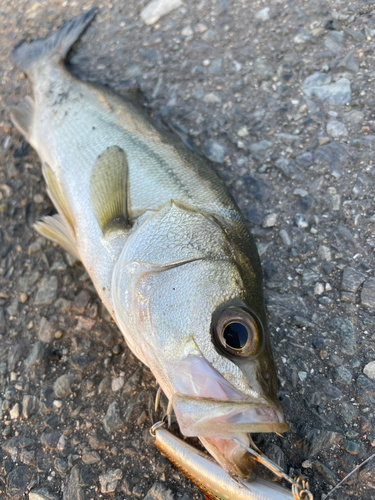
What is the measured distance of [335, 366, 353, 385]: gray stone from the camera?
2189mm

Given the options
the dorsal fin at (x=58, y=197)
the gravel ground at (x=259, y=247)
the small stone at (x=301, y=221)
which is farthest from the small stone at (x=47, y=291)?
the small stone at (x=301, y=221)

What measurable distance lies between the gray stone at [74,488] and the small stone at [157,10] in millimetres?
3976

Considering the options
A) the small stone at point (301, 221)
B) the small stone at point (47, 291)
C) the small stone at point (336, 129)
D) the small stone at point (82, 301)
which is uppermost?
the small stone at point (47, 291)

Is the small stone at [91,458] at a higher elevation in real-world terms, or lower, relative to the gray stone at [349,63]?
lower

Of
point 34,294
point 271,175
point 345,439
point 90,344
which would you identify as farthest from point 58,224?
point 345,439

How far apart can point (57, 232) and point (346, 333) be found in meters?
2.09

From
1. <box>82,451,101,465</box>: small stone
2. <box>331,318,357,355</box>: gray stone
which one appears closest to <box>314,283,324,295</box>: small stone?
<box>331,318,357,355</box>: gray stone

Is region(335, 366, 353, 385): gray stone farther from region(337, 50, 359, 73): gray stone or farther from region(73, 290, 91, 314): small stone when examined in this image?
region(337, 50, 359, 73): gray stone

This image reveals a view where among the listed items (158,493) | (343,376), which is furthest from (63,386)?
(343,376)

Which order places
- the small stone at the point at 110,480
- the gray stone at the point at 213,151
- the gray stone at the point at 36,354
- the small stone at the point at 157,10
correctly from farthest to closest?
1. the small stone at the point at 157,10
2. the gray stone at the point at 213,151
3. the gray stone at the point at 36,354
4. the small stone at the point at 110,480

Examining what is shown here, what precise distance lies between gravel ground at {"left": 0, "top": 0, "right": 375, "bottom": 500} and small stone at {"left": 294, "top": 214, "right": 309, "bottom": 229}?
2 cm

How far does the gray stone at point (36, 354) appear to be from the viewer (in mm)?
2555

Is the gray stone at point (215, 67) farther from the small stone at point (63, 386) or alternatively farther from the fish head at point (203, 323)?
the small stone at point (63, 386)

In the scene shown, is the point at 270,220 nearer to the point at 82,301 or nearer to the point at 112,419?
the point at 82,301
